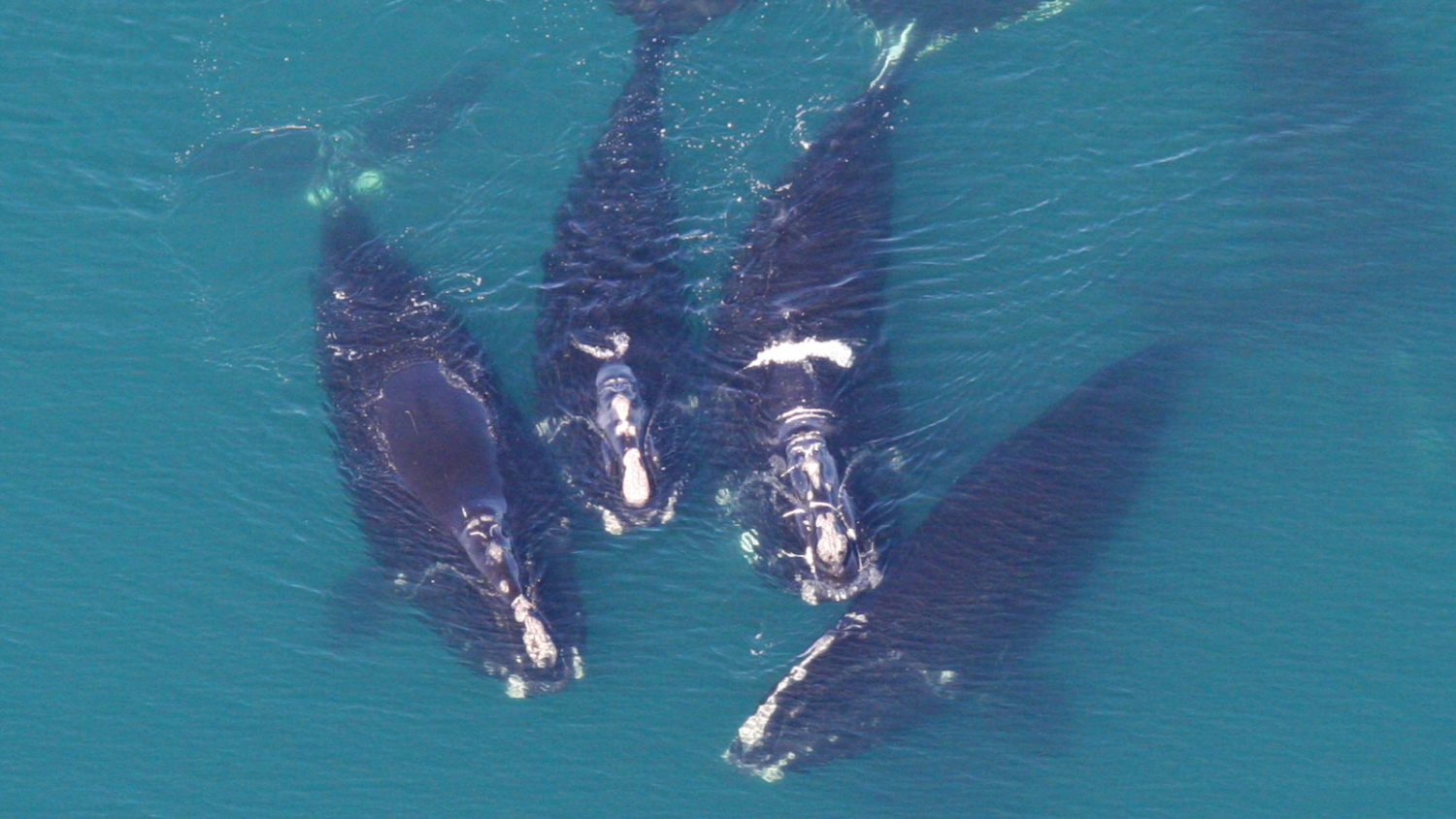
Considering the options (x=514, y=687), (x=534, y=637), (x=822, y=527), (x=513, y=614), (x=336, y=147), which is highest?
(x=336, y=147)

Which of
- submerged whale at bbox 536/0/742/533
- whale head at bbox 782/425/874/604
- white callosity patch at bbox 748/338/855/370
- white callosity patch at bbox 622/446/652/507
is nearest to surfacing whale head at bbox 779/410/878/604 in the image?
whale head at bbox 782/425/874/604

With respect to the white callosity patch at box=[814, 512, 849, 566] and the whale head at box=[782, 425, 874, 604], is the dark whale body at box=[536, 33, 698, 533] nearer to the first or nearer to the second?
the whale head at box=[782, 425, 874, 604]

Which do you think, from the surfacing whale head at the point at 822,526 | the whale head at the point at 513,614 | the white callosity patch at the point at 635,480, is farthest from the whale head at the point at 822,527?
the whale head at the point at 513,614

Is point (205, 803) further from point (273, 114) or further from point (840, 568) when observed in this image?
point (273, 114)

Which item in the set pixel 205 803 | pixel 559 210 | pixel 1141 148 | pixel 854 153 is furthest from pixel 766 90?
pixel 205 803

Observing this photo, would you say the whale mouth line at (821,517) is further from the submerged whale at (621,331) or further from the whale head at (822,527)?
the submerged whale at (621,331)

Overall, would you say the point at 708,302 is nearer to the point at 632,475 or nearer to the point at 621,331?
the point at 621,331

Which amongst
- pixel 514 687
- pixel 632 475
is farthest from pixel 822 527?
pixel 514 687
